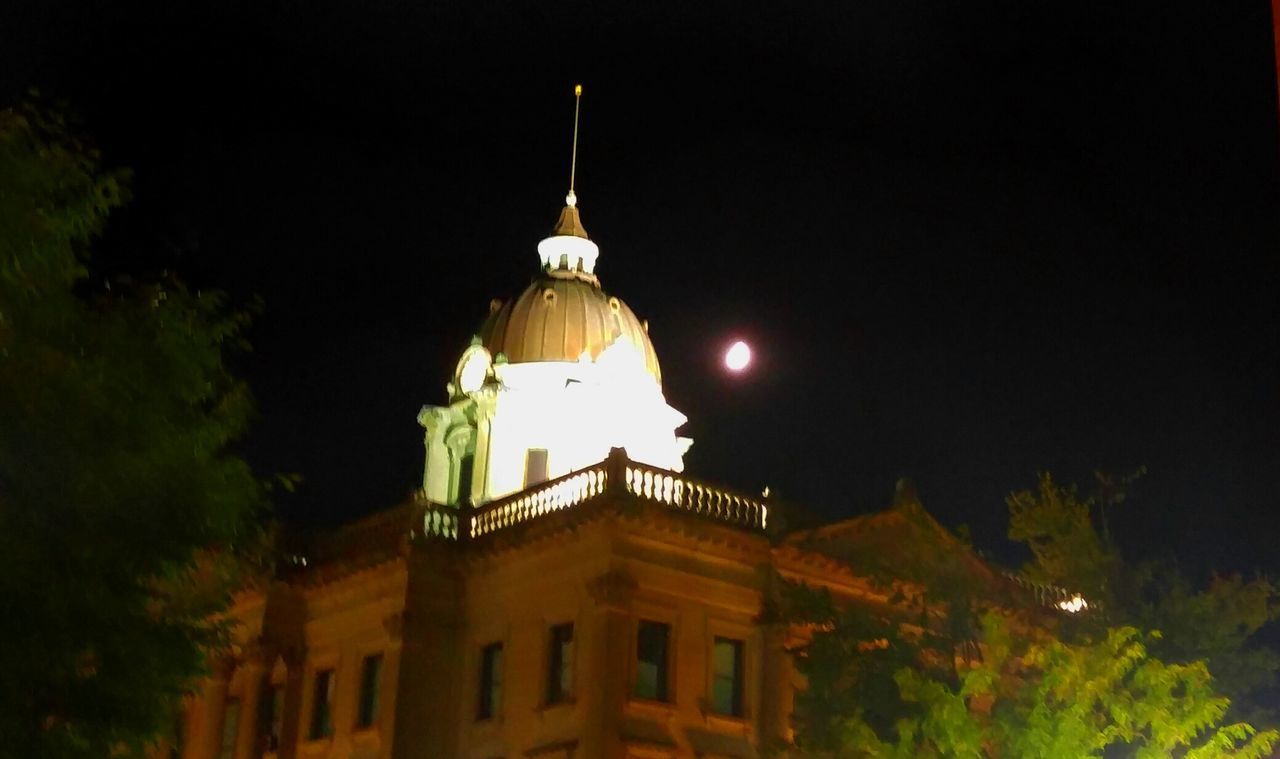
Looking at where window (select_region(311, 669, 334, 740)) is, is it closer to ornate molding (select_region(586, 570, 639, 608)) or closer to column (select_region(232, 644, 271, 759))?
column (select_region(232, 644, 271, 759))

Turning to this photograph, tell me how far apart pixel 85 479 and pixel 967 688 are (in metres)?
14.7

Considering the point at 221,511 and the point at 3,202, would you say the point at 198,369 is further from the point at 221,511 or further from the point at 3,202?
the point at 3,202

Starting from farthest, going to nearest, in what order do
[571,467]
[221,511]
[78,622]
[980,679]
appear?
[571,467], [980,679], [221,511], [78,622]

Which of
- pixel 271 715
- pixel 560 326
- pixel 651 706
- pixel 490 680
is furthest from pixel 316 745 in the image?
pixel 560 326

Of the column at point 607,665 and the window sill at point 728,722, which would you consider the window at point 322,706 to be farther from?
the window sill at point 728,722

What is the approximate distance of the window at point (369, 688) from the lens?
3325 cm

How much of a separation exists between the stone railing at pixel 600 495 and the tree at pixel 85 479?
492 inches

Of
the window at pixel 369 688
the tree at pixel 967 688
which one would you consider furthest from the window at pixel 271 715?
the tree at pixel 967 688

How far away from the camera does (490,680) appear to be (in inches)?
1271

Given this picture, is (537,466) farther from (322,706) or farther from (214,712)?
(214,712)

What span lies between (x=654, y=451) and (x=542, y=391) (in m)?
3.30

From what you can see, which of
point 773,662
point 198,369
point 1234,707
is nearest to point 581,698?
point 773,662

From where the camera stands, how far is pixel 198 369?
60.3ft

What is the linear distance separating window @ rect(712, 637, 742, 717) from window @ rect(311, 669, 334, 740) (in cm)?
916
